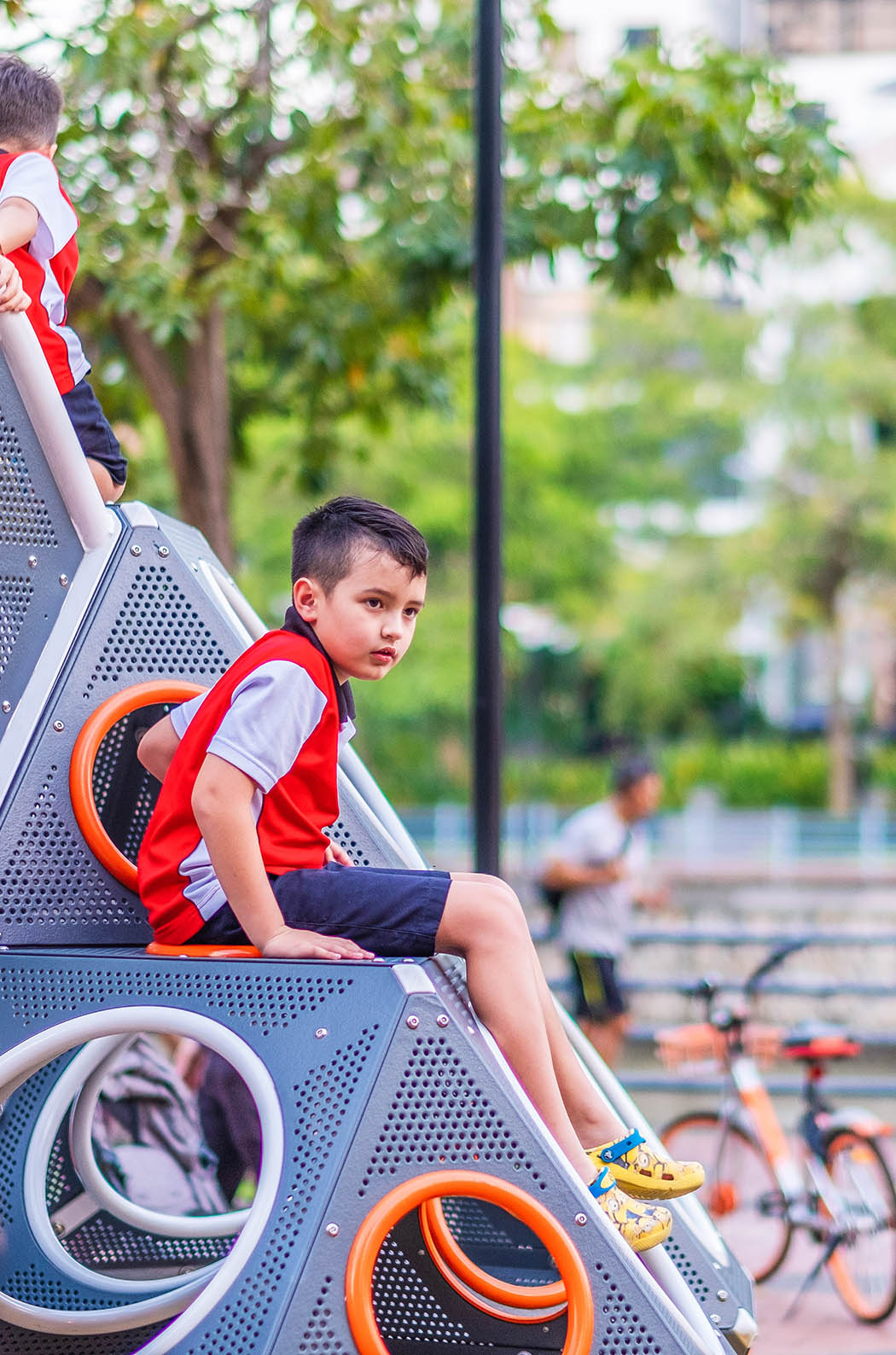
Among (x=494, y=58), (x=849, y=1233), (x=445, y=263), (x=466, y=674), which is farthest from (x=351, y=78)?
(x=466, y=674)

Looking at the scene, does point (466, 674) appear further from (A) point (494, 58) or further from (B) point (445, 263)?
(A) point (494, 58)

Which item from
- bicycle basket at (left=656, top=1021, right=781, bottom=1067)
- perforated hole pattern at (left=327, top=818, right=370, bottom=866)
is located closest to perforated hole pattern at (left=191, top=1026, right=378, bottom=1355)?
perforated hole pattern at (left=327, top=818, right=370, bottom=866)

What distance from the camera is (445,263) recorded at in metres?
7.44

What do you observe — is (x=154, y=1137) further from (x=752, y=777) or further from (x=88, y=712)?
(x=752, y=777)

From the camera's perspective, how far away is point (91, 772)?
3.11 meters

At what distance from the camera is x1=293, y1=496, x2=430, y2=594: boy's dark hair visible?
111 inches

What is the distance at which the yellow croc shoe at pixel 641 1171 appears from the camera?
283 centimetres

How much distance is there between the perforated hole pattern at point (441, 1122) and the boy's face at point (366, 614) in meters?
0.69

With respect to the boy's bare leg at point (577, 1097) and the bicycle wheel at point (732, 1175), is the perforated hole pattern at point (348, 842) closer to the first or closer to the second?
the boy's bare leg at point (577, 1097)

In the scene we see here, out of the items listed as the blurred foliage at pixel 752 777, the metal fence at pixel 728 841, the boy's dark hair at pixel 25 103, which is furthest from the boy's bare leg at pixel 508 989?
the blurred foliage at pixel 752 777

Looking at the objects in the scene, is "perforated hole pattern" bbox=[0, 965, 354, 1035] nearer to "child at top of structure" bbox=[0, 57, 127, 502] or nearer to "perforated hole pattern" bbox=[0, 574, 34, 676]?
"perforated hole pattern" bbox=[0, 574, 34, 676]

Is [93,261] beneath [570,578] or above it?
beneath

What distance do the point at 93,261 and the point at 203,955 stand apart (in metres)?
4.61

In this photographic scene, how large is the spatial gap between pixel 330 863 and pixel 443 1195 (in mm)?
699
